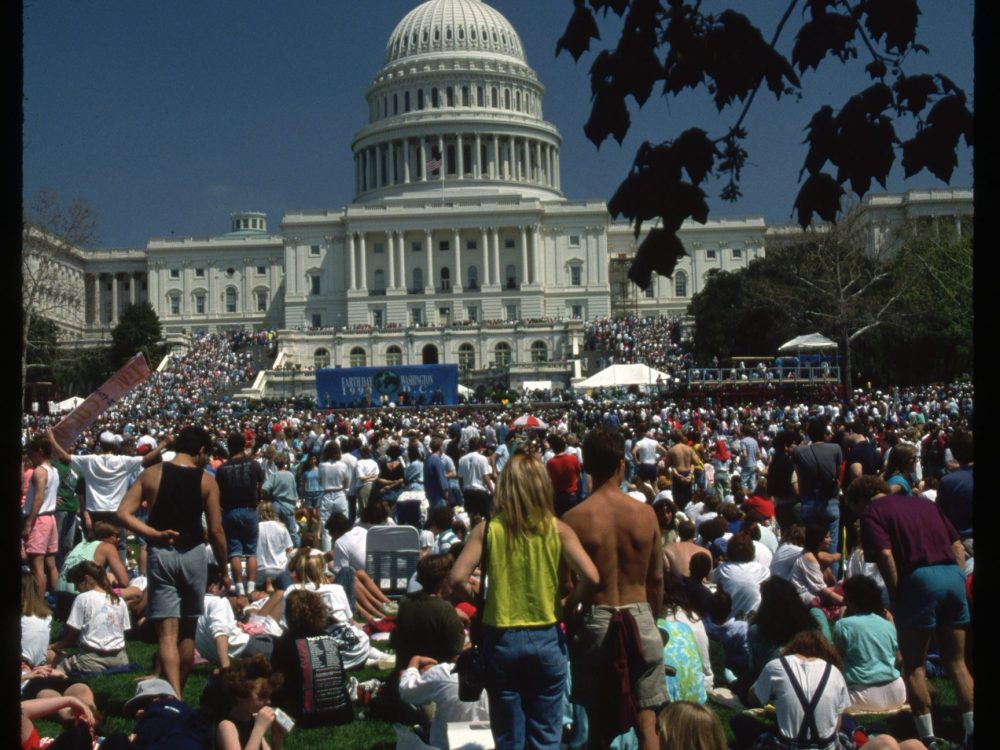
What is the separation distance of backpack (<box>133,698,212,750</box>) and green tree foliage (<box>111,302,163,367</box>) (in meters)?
82.0

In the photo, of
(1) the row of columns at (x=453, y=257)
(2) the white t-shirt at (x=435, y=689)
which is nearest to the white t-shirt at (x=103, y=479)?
(2) the white t-shirt at (x=435, y=689)

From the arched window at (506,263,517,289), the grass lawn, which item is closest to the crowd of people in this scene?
the grass lawn

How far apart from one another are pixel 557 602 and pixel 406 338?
82166mm

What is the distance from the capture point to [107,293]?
112 meters

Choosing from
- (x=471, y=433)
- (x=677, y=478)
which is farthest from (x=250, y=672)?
(x=471, y=433)

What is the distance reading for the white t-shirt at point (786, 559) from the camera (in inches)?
391

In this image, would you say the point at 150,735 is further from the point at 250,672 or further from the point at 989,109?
the point at 989,109

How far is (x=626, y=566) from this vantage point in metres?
6.05

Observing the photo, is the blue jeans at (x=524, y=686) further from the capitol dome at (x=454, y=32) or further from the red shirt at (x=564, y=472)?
the capitol dome at (x=454, y=32)

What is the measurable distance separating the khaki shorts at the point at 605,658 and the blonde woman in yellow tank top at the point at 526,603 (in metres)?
0.15

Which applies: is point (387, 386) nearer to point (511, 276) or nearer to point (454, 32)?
point (511, 276)

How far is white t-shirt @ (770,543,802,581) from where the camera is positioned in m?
9.94

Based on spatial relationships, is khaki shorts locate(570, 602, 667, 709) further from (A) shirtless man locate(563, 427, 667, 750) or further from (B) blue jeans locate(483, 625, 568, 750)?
(B) blue jeans locate(483, 625, 568, 750)

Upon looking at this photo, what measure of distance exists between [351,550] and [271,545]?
1124 millimetres
